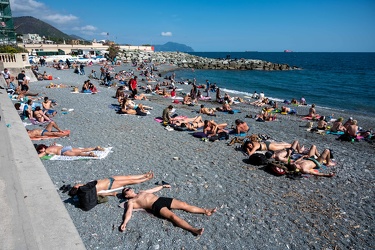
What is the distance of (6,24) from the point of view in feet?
104

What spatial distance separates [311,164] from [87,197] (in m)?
6.37

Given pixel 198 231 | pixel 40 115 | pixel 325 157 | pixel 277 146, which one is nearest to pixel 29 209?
pixel 198 231

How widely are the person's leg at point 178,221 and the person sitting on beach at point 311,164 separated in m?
4.04

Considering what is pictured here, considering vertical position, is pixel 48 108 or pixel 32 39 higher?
pixel 32 39

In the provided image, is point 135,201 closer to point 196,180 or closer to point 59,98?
point 196,180

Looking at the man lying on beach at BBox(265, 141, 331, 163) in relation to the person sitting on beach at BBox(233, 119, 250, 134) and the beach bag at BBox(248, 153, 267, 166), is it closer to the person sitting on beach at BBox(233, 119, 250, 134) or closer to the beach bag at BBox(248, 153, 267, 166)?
the beach bag at BBox(248, 153, 267, 166)

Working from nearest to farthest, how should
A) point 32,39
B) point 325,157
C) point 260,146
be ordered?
→ point 325,157 < point 260,146 < point 32,39

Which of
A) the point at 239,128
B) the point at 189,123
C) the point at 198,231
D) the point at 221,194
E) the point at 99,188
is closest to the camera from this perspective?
the point at 198,231

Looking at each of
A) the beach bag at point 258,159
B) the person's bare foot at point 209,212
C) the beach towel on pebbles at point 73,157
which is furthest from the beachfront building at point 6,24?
the person's bare foot at point 209,212

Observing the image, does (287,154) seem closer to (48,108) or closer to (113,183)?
(113,183)

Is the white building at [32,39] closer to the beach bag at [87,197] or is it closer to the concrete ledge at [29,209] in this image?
the concrete ledge at [29,209]

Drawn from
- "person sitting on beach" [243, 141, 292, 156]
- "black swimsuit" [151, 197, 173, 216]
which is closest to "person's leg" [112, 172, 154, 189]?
"black swimsuit" [151, 197, 173, 216]

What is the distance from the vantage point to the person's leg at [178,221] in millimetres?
4594

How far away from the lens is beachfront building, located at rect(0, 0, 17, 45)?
30.8 meters
